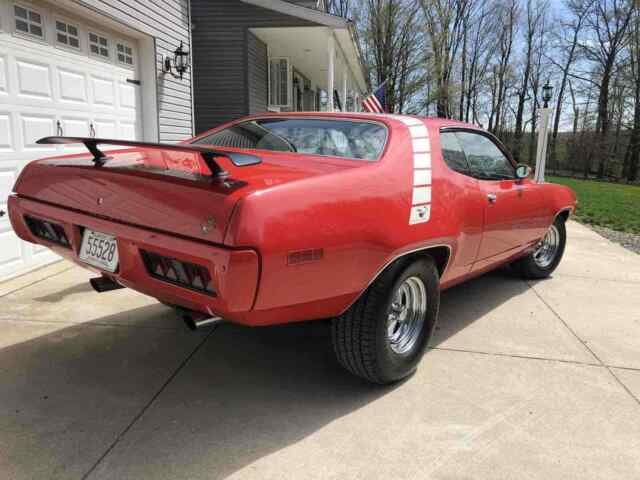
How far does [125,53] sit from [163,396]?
5357 millimetres

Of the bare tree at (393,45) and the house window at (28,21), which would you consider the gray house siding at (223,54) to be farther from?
the bare tree at (393,45)

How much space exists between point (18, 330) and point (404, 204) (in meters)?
2.71

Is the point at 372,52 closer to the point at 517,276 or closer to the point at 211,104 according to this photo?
the point at 211,104

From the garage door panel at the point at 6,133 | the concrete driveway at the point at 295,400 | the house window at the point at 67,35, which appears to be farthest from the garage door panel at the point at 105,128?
the concrete driveway at the point at 295,400

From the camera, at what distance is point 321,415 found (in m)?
2.57

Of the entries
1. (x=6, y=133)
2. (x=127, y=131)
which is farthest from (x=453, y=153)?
(x=127, y=131)

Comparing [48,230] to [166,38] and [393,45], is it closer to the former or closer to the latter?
[166,38]

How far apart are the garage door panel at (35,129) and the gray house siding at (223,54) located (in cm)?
665

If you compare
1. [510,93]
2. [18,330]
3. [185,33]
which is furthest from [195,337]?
[510,93]

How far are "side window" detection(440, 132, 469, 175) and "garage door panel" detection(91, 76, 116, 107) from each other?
170 inches

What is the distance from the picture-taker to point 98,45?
19.6ft

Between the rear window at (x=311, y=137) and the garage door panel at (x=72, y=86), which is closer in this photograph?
the rear window at (x=311, y=137)

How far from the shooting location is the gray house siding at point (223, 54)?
1109cm

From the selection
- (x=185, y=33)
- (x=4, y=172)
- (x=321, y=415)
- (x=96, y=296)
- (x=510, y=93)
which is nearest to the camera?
(x=321, y=415)
